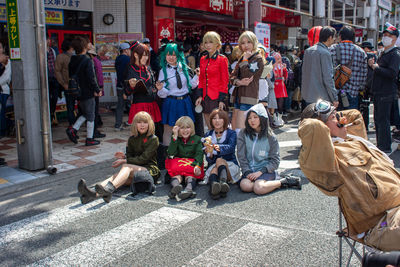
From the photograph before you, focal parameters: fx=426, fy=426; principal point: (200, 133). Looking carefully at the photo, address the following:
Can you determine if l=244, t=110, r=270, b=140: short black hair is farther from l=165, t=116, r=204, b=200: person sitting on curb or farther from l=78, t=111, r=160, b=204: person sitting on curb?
l=78, t=111, r=160, b=204: person sitting on curb

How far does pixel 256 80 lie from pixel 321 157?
416cm

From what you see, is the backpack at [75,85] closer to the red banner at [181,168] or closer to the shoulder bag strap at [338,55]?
the red banner at [181,168]

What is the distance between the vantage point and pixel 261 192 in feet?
17.2

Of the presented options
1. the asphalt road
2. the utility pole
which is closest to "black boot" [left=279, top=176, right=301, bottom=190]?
the asphalt road

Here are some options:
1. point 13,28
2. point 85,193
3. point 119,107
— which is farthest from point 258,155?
point 119,107

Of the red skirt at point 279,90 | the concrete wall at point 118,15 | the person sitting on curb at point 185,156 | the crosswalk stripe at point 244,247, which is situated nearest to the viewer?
the crosswalk stripe at point 244,247

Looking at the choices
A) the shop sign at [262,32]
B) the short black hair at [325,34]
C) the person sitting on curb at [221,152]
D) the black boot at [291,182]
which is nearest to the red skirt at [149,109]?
the person sitting on curb at [221,152]

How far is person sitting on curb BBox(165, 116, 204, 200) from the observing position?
5.57 m

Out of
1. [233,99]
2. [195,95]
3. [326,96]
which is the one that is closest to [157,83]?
[195,95]

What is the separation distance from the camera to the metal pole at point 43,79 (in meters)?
6.25

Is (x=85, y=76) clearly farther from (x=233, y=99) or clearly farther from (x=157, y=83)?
(x=233, y=99)

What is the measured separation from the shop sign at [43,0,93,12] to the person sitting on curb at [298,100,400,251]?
10029 mm

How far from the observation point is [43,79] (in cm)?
640

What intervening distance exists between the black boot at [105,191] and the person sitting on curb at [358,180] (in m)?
2.99
